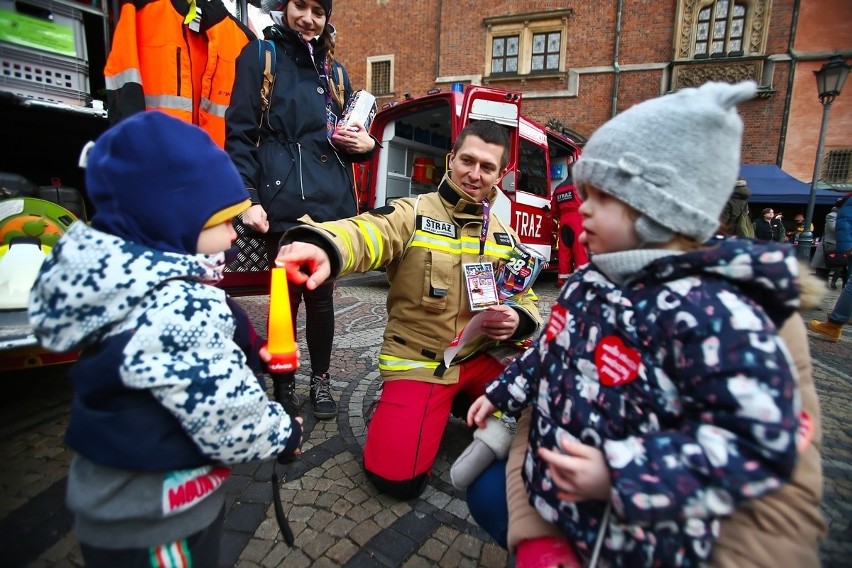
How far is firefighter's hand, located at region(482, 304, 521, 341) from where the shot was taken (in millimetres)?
2145

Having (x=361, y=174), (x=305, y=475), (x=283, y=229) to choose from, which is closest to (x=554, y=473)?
(x=305, y=475)

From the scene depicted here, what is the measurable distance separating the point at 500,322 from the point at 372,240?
76 cm

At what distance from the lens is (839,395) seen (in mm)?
3381

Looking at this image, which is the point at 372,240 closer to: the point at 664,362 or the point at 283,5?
the point at 664,362

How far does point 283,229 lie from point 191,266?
4.88 feet

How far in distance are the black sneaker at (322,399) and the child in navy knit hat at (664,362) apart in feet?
5.66

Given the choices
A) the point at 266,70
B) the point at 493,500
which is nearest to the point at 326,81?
the point at 266,70

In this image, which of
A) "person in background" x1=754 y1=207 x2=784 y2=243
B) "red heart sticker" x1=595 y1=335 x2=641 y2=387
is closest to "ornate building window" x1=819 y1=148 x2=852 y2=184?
"person in background" x1=754 y1=207 x2=784 y2=243

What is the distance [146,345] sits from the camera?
3.09 ft

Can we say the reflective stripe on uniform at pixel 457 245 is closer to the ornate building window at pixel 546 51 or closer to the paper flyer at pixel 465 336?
the paper flyer at pixel 465 336

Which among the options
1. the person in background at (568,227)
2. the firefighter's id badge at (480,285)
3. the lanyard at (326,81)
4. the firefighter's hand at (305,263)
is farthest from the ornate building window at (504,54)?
the firefighter's hand at (305,263)

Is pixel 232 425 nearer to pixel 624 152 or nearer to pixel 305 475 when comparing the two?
pixel 624 152

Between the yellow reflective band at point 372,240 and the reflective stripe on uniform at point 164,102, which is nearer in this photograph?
the yellow reflective band at point 372,240

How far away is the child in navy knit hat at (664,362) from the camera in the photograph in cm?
82
